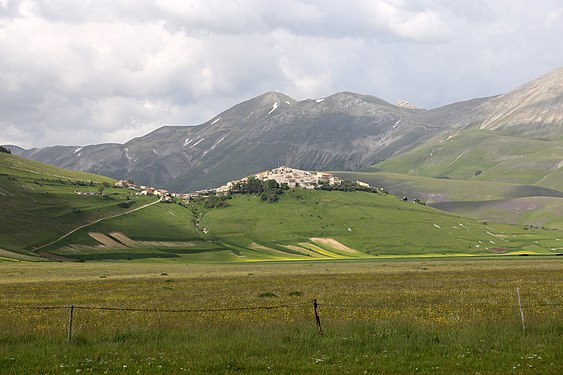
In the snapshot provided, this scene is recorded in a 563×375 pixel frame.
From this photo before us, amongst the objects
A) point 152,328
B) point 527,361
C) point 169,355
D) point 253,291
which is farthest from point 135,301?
point 527,361

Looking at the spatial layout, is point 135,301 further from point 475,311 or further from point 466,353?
point 466,353

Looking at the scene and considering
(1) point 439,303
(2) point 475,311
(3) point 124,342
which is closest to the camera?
(3) point 124,342

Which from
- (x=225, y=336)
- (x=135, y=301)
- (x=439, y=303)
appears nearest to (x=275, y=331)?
(x=225, y=336)

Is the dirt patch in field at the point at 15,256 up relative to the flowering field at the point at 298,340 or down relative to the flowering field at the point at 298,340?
down

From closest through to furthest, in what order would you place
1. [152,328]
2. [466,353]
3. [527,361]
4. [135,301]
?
1. [527,361]
2. [466,353]
3. [152,328]
4. [135,301]

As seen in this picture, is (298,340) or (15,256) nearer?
(298,340)

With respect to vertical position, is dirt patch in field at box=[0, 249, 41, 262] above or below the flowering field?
below

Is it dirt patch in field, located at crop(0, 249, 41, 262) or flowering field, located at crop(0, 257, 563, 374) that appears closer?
flowering field, located at crop(0, 257, 563, 374)

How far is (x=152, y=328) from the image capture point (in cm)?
3219

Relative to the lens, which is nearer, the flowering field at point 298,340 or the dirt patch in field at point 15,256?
the flowering field at point 298,340

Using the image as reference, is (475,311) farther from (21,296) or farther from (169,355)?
(21,296)

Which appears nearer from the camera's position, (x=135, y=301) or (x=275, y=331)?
(x=275, y=331)

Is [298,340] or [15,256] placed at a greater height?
[298,340]

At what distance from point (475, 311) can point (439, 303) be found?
6.46 metres
